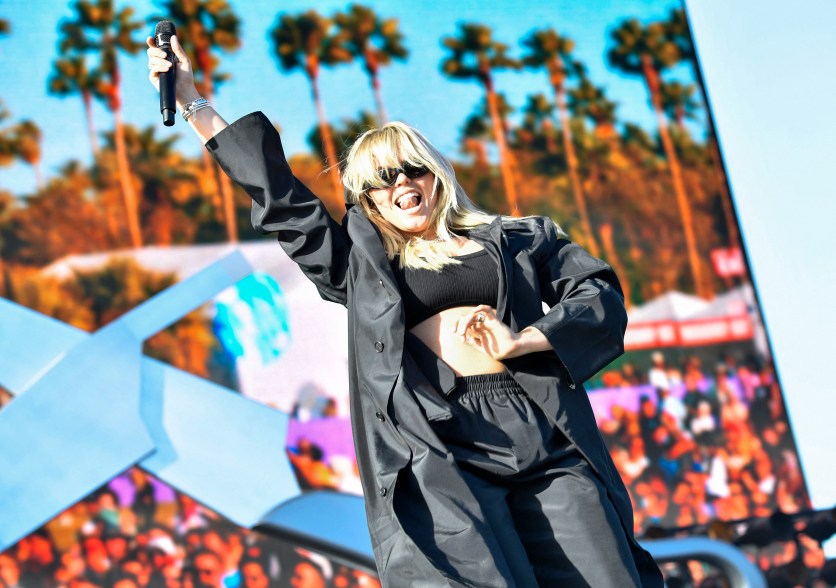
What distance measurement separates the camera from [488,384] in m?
1.77

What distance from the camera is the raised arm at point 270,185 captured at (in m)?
1.82

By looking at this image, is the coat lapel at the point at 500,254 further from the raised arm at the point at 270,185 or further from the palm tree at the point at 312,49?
the palm tree at the point at 312,49

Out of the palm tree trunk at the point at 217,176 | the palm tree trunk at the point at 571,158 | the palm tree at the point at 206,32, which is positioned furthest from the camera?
the palm tree trunk at the point at 571,158

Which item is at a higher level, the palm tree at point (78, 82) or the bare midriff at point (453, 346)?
the palm tree at point (78, 82)

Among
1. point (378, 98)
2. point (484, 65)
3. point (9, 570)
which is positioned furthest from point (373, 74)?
point (9, 570)

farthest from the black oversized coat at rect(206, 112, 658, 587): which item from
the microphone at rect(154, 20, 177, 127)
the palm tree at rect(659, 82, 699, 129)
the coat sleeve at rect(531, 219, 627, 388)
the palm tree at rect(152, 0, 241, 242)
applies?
the palm tree at rect(659, 82, 699, 129)

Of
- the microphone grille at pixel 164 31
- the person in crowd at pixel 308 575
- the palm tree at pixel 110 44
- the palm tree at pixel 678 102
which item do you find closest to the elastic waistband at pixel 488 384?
the microphone grille at pixel 164 31

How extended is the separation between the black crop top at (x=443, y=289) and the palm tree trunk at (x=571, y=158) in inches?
125

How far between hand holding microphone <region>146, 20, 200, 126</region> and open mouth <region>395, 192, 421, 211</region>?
0.43 meters

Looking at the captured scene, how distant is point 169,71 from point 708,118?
3972 mm

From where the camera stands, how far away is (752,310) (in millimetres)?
4941

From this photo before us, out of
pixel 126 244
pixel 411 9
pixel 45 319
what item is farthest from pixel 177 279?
pixel 411 9

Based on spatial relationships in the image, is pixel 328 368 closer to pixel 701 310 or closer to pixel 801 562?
pixel 701 310

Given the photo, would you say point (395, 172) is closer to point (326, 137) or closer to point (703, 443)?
point (326, 137)
